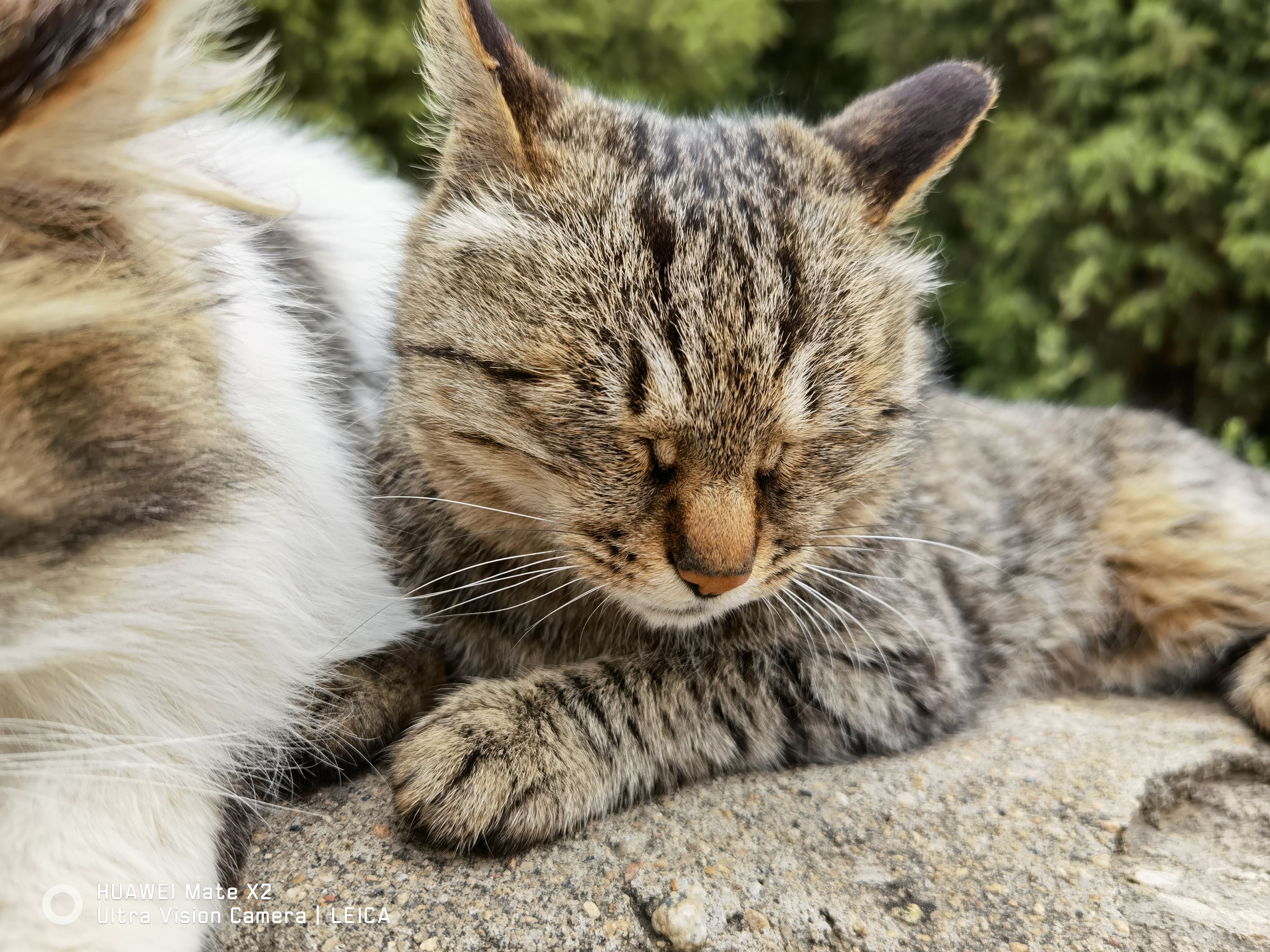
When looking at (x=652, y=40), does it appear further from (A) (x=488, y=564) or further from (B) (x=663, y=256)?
(A) (x=488, y=564)

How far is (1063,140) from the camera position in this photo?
14.6 ft

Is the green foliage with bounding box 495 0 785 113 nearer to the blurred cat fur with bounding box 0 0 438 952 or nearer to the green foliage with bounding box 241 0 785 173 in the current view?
the green foliage with bounding box 241 0 785 173

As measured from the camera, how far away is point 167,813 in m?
1.51

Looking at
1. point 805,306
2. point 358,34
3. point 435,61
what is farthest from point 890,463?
point 358,34

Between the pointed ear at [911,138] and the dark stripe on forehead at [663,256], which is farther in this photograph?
the pointed ear at [911,138]

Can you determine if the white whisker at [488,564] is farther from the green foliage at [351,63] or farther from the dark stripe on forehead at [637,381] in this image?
the green foliage at [351,63]

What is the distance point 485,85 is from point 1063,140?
361cm

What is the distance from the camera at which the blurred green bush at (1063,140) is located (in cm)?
399

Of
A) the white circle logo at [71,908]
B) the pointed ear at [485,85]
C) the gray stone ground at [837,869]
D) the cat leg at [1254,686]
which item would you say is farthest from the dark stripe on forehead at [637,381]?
the cat leg at [1254,686]

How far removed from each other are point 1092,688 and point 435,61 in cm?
248

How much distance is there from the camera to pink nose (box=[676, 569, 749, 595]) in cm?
165

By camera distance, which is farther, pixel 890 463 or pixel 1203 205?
pixel 1203 205

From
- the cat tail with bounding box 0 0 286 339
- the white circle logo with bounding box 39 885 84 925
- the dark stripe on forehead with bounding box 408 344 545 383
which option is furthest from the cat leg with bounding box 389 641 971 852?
the cat tail with bounding box 0 0 286 339

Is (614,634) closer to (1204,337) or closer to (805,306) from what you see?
(805,306)
